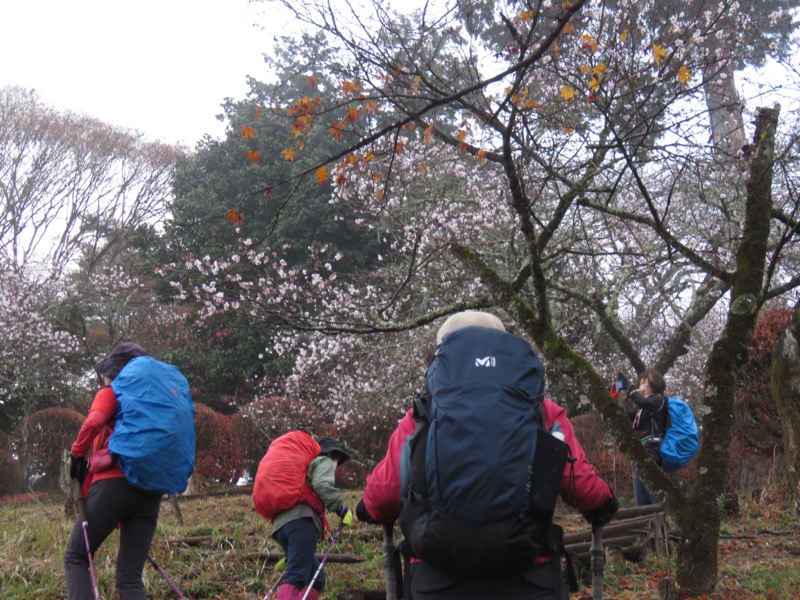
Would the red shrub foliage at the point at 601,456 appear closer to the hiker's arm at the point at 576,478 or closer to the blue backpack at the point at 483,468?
the hiker's arm at the point at 576,478

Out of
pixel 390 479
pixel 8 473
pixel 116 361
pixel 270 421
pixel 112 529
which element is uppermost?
pixel 270 421

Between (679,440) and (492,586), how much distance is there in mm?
4603

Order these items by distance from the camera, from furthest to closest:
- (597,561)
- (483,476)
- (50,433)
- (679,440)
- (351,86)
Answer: (50,433), (679,440), (351,86), (597,561), (483,476)

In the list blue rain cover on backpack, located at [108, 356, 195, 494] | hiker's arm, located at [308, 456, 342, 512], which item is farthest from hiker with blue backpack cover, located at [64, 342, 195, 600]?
hiker's arm, located at [308, 456, 342, 512]

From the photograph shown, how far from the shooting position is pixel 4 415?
63.4ft

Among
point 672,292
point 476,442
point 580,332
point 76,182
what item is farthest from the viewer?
point 76,182

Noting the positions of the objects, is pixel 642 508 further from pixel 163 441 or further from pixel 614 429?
pixel 163 441

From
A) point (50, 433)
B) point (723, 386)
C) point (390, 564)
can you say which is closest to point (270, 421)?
point (50, 433)

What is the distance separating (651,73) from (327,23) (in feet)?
16.8

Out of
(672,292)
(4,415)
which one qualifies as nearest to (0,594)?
(672,292)

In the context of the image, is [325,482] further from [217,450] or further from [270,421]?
[217,450]

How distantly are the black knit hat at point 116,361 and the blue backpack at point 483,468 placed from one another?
255cm

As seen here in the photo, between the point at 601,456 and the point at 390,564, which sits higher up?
the point at 601,456

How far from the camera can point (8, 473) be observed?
15.6 m
